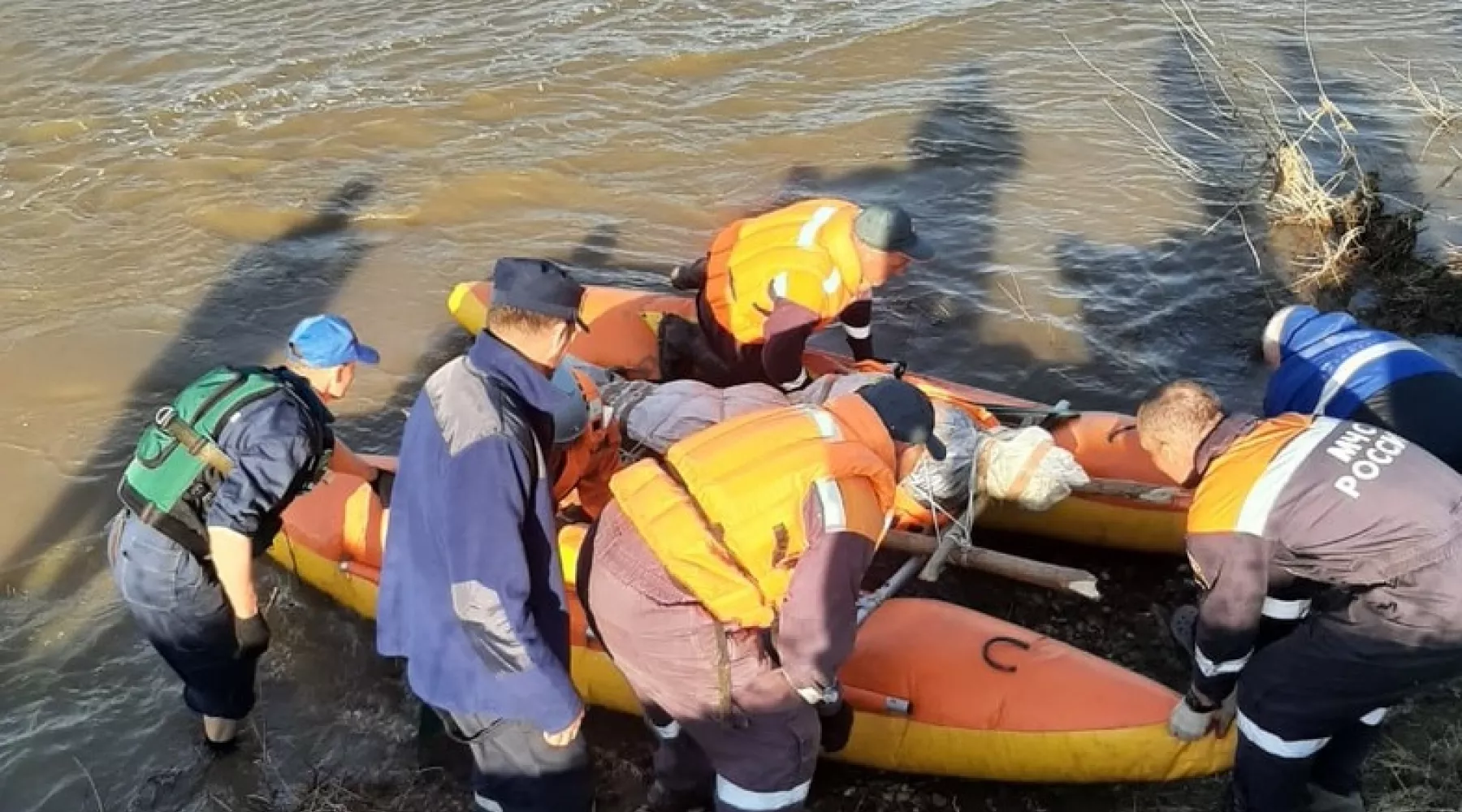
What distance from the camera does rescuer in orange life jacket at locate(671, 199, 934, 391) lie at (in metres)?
5.48

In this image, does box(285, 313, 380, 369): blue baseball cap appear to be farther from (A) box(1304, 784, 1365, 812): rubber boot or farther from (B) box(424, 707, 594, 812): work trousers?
(A) box(1304, 784, 1365, 812): rubber boot

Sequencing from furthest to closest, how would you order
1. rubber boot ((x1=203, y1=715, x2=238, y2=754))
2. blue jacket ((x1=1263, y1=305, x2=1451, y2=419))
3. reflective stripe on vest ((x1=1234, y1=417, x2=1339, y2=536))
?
rubber boot ((x1=203, y1=715, x2=238, y2=754)) → blue jacket ((x1=1263, y1=305, x2=1451, y2=419)) → reflective stripe on vest ((x1=1234, y1=417, x2=1339, y2=536))

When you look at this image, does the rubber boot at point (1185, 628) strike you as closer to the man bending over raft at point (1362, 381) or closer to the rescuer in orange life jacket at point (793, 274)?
the man bending over raft at point (1362, 381)

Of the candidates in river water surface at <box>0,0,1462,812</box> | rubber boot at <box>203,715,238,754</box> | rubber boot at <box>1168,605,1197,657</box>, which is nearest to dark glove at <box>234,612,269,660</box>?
rubber boot at <box>203,715,238,754</box>

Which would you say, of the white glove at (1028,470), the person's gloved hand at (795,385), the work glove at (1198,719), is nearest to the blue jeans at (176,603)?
the person's gloved hand at (795,385)

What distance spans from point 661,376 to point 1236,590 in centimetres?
333

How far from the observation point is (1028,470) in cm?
493

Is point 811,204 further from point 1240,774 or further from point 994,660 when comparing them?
point 1240,774

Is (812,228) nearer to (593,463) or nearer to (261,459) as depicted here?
(593,463)

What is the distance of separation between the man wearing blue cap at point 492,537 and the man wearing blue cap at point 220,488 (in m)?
0.61

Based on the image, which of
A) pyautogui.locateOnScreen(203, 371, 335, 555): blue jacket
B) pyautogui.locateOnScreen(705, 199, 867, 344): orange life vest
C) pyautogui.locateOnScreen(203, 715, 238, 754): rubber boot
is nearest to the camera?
pyautogui.locateOnScreen(203, 371, 335, 555): blue jacket

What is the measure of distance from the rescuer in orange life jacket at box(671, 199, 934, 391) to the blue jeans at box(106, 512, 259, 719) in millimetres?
2506

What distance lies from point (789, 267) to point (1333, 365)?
2.24 meters

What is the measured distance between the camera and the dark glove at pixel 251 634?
400 cm
